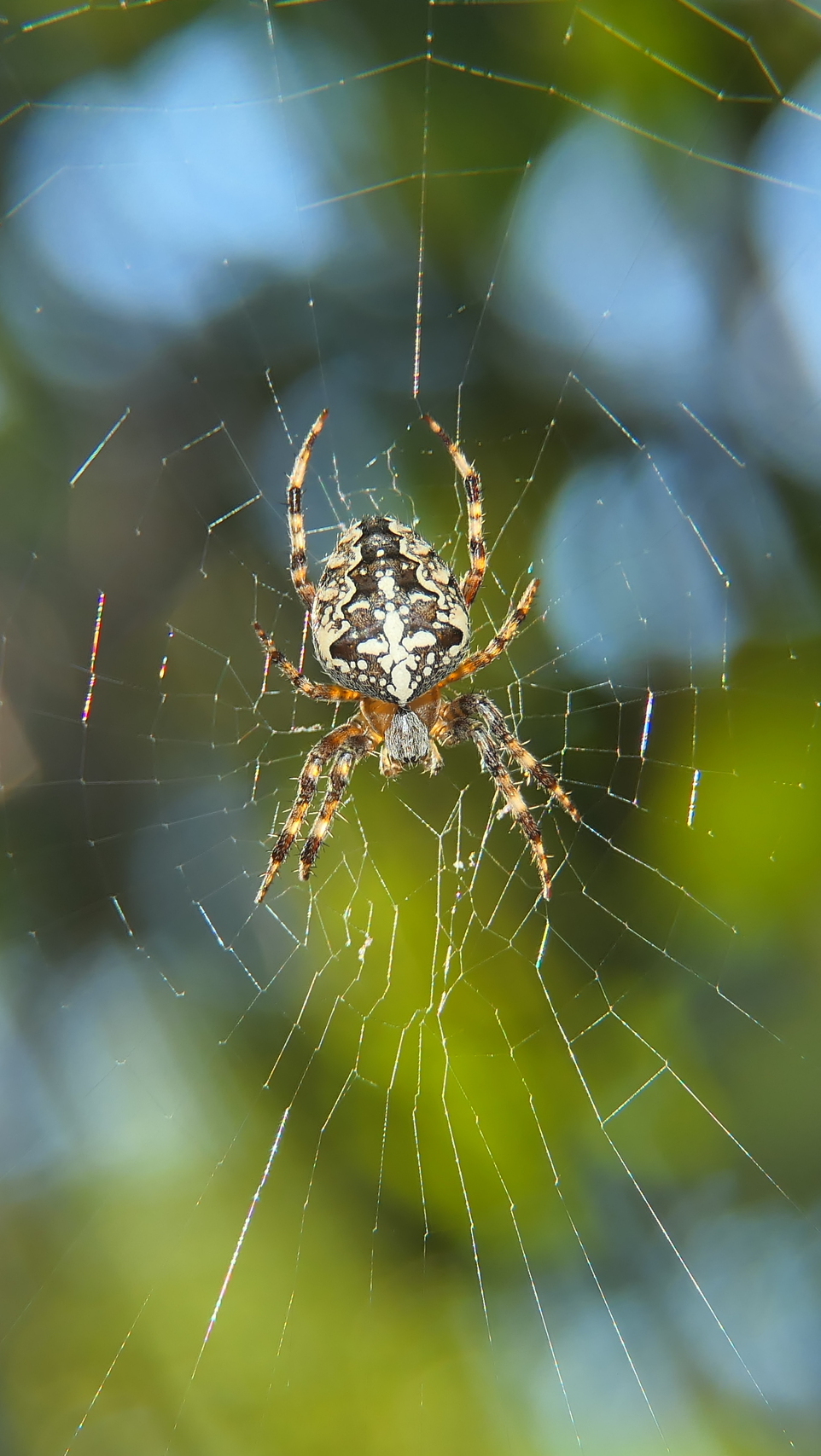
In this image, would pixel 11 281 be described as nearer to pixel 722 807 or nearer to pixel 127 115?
pixel 127 115

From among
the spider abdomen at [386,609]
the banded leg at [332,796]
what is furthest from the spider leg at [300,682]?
the banded leg at [332,796]

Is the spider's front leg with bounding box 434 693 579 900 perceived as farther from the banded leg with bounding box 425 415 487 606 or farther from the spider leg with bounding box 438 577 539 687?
the banded leg with bounding box 425 415 487 606

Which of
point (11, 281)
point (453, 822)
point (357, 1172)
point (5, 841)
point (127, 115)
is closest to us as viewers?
point (127, 115)

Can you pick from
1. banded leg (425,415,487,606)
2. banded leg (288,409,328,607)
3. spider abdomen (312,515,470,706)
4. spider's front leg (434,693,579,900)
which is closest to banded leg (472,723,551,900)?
spider's front leg (434,693,579,900)

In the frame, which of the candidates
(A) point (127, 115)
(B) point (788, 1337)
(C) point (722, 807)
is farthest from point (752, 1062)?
(A) point (127, 115)

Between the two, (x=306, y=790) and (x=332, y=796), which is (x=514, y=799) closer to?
(x=332, y=796)

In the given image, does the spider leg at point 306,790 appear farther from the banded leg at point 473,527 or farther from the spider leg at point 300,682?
the banded leg at point 473,527

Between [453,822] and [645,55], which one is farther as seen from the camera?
[453,822]

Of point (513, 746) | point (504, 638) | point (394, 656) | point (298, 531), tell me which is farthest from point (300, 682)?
point (513, 746)
